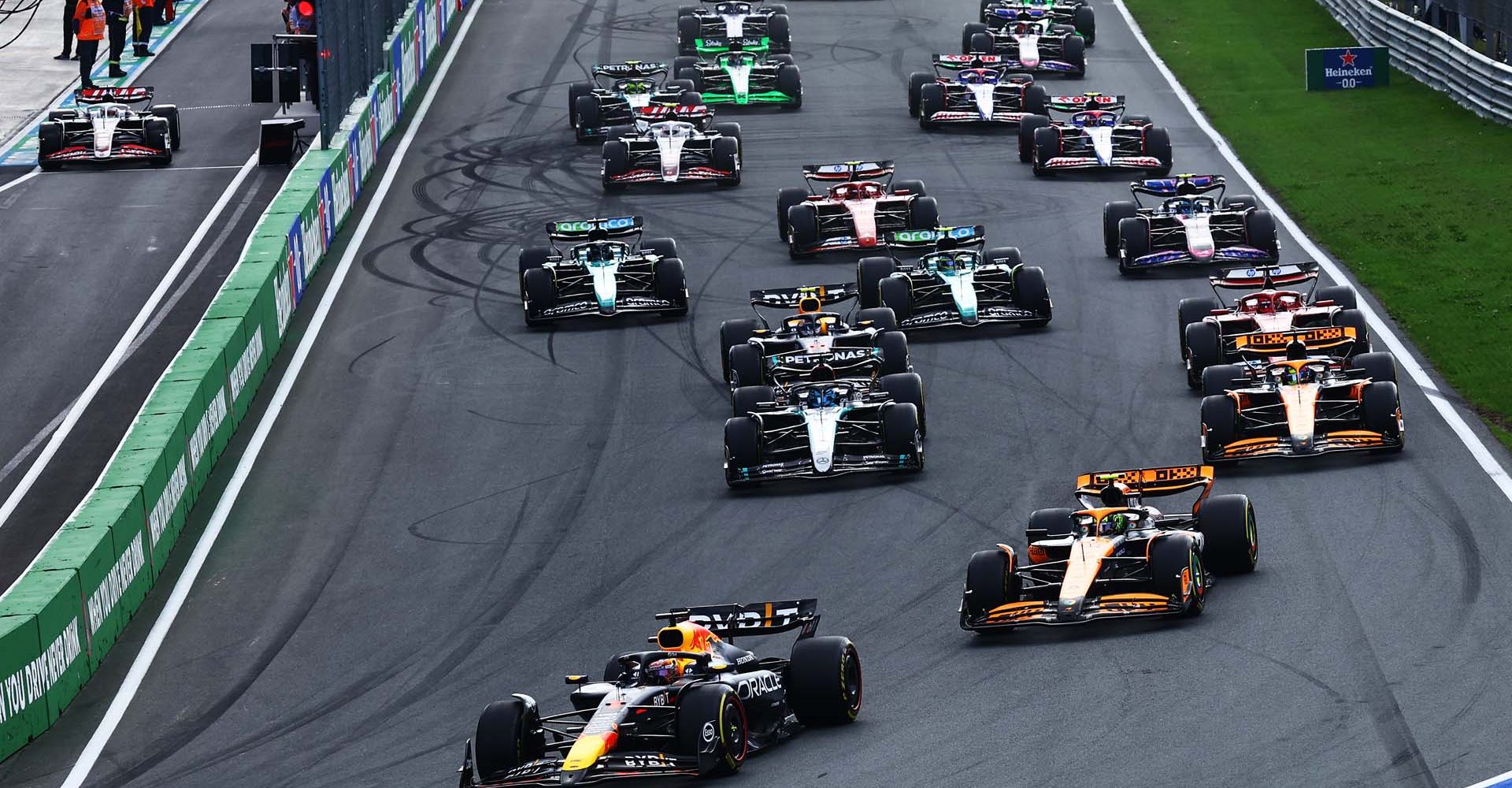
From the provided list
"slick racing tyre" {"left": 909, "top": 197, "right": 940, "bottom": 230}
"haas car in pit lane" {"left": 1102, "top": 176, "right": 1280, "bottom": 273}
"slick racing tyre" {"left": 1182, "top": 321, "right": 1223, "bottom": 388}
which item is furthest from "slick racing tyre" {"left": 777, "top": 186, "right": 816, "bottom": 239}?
"slick racing tyre" {"left": 1182, "top": 321, "right": 1223, "bottom": 388}

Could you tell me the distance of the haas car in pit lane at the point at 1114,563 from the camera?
18531 mm

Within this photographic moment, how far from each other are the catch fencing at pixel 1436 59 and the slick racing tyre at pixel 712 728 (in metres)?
28.8

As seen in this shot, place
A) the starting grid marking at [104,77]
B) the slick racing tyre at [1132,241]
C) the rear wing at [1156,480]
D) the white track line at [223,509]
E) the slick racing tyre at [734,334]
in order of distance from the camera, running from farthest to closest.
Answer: the starting grid marking at [104,77] < the slick racing tyre at [1132,241] < the slick racing tyre at [734,334] < the rear wing at [1156,480] < the white track line at [223,509]

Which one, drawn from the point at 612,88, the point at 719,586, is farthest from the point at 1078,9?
the point at 719,586

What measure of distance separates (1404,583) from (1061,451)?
233 inches

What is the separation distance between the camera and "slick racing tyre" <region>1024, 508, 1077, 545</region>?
65.4 ft

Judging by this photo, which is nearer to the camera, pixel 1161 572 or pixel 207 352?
pixel 1161 572

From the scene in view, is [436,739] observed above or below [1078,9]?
below

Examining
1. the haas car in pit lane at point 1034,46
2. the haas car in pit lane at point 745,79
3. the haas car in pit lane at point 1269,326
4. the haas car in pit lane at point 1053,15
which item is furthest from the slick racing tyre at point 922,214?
the haas car in pit lane at point 1053,15

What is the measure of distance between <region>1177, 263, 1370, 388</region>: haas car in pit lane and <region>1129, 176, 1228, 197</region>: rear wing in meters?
4.58

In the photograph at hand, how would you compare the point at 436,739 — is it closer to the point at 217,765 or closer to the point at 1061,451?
the point at 217,765

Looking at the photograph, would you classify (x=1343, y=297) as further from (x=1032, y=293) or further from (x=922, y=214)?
(x=922, y=214)

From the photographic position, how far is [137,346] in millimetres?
30938

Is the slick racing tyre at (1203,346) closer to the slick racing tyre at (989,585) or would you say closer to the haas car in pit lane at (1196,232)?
the haas car in pit lane at (1196,232)
